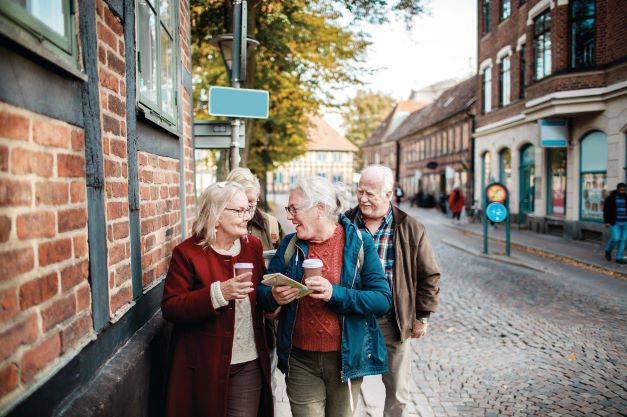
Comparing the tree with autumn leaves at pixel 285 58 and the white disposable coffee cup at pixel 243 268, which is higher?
the tree with autumn leaves at pixel 285 58

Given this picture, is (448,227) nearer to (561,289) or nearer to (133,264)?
(561,289)

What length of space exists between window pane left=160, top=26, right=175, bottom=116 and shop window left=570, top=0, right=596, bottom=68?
14.3 metres

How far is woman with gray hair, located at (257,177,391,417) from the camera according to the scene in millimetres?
2572

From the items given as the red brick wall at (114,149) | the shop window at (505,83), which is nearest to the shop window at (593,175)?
the shop window at (505,83)

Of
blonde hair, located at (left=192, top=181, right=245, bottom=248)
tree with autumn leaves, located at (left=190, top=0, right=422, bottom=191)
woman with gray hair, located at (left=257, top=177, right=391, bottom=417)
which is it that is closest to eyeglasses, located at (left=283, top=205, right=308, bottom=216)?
woman with gray hair, located at (left=257, top=177, right=391, bottom=417)

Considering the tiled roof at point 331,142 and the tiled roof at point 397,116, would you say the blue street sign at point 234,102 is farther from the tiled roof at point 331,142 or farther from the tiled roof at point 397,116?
the tiled roof at point 331,142

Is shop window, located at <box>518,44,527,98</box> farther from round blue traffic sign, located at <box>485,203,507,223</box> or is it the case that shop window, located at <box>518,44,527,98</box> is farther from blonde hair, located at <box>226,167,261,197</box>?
blonde hair, located at <box>226,167,261,197</box>

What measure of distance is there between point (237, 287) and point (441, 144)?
35334 millimetres

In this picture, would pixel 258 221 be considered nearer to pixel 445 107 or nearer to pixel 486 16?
pixel 486 16

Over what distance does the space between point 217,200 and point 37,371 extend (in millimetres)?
1187

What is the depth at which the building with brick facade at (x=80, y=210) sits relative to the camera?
4.76 ft

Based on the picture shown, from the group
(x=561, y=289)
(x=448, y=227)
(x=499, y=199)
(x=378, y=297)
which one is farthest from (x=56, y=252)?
(x=448, y=227)

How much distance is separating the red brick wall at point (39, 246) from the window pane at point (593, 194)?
15.4 meters

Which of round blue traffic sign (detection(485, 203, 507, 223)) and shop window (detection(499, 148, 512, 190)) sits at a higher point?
shop window (detection(499, 148, 512, 190))
